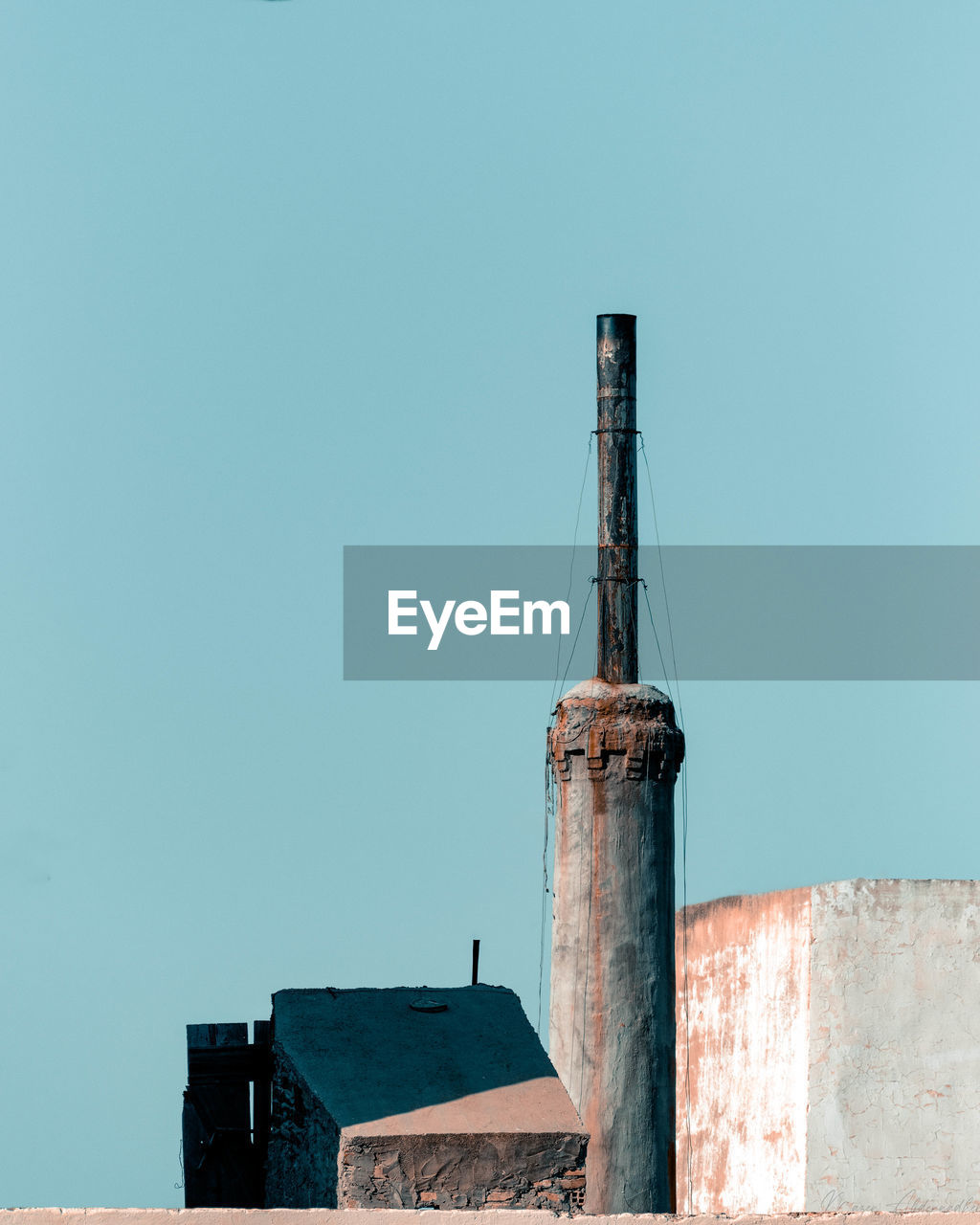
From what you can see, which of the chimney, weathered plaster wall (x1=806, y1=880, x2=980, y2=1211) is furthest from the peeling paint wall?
the chimney

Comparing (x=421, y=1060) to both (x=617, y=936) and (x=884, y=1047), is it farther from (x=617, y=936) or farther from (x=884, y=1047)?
(x=884, y=1047)

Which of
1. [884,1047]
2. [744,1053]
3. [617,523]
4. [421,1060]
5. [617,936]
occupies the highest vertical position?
[617,523]

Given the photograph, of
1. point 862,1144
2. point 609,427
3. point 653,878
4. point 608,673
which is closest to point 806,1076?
point 862,1144

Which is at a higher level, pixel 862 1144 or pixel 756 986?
pixel 756 986

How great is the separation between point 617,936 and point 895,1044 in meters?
2.62

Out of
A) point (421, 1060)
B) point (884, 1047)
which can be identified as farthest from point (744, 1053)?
point (421, 1060)

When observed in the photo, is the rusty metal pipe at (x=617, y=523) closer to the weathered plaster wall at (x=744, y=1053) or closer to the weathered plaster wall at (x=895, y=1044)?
the weathered plaster wall at (x=744, y=1053)

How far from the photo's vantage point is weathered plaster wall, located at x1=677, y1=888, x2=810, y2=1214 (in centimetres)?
1706

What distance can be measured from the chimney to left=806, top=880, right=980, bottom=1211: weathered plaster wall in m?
1.36

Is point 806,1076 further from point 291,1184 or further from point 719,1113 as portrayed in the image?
point 291,1184

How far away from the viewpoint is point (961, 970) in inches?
661

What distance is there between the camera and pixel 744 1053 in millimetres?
18234

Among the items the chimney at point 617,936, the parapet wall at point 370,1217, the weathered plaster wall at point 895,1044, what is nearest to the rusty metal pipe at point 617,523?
the chimney at point 617,936

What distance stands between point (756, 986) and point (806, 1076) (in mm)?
1319
